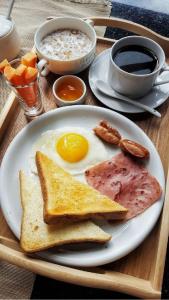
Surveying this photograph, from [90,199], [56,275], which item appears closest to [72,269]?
[56,275]

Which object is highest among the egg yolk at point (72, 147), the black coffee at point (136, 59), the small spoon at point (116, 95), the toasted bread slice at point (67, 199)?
the black coffee at point (136, 59)

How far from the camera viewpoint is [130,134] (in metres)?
1.00

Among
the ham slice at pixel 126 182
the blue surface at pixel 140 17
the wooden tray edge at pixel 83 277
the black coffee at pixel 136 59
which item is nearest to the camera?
the wooden tray edge at pixel 83 277

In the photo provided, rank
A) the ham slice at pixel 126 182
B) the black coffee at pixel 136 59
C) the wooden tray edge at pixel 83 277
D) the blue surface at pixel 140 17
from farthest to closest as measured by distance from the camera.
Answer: the blue surface at pixel 140 17 → the black coffee at pixel 136 59 → the ham slice at pixel 126 182 → the wooden tray edge at pixel 83 277

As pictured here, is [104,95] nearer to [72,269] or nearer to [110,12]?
[72,269]

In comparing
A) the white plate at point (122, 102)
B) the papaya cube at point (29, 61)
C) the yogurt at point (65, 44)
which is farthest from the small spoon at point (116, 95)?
the papaya cube at point (29, 61)

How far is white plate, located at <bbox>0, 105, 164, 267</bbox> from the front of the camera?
0.80 metres

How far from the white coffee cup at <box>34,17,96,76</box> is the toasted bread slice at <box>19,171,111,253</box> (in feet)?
1.54

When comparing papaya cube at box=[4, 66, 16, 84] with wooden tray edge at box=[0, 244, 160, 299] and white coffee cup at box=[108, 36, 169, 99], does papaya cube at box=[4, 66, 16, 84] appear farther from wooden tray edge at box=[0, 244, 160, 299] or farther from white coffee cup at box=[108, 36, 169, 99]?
wooden tray edge at box=[0, 244, 160, 299]

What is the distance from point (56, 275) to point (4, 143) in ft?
1.56

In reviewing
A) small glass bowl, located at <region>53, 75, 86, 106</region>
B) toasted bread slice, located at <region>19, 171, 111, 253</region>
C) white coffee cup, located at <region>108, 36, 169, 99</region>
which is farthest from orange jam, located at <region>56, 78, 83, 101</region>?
toasted bread slice, located at <region>19, 171, 111, 253</region>

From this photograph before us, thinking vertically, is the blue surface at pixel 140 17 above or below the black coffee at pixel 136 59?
below

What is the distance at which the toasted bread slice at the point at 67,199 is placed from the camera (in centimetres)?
81

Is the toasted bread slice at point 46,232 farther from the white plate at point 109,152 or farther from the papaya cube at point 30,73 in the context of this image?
the papaya cube at point 30,73
